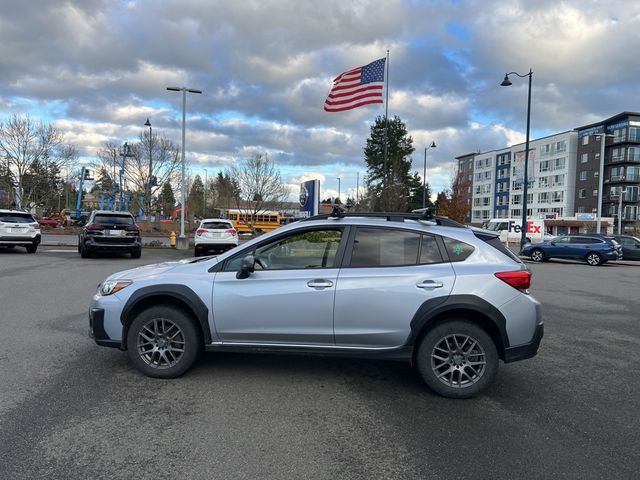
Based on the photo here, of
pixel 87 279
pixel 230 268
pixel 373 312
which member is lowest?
pixel 87 279

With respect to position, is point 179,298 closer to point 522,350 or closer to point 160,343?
point 160,343

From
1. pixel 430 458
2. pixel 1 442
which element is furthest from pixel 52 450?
pixel 430 458

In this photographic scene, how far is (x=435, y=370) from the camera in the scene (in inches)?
178

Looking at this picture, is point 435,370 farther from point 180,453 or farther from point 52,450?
point 52,450

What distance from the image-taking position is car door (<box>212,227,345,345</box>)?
15.0ft

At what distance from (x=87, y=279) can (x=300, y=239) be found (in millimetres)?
8927

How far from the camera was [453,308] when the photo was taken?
4.43 metres

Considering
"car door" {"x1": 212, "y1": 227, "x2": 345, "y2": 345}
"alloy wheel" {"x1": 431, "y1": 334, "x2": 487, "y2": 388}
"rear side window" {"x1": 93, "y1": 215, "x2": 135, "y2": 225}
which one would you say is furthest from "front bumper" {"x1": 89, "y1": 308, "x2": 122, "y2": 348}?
"rear side window" {"x1": 93, "y1": 215, "x2": 135, "y2": 225}

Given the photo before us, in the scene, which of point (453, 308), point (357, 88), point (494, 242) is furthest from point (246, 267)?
point (357, 88)

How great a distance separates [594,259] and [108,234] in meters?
21.5

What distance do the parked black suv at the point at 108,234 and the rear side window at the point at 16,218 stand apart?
120 inches

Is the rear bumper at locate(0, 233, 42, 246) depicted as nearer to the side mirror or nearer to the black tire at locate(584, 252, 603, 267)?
the side mirror

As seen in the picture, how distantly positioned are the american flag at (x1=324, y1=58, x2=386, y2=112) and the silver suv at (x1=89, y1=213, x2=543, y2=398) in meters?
17.4

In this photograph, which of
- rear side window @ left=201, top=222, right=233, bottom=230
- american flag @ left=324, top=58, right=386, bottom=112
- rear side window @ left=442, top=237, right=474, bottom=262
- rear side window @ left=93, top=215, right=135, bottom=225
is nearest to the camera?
rear side window @ left=442, top=237, right=474, bottom=262
